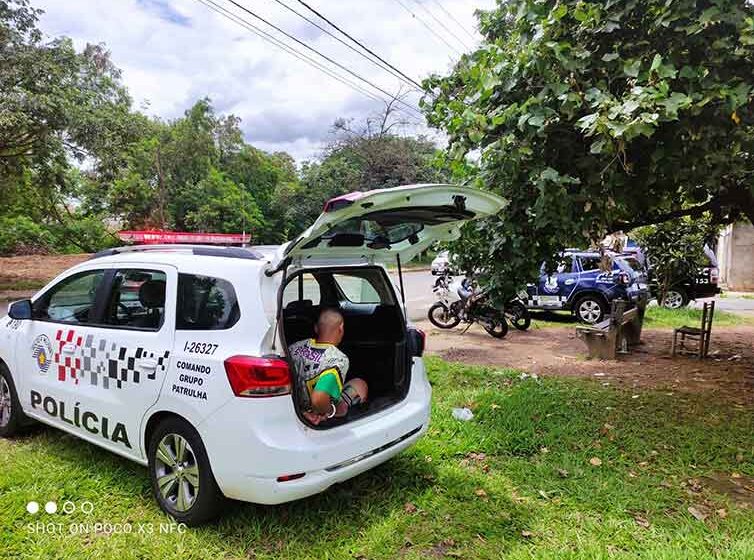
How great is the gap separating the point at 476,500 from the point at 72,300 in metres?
3.22

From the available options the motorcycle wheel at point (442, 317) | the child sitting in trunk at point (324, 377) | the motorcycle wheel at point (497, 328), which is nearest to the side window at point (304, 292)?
the child sitting in trunk at point (324, 377)

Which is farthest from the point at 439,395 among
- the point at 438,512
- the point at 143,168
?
the point at 143,168

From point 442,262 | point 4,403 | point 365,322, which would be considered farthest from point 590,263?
point 4,403

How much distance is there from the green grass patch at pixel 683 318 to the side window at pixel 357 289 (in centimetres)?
886

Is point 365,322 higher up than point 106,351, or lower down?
higher up

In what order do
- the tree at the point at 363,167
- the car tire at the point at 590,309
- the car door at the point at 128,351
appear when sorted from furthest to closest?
the tree at the point at 363,167
the car tire at the point at 590,309
the car door at the point at 128,351

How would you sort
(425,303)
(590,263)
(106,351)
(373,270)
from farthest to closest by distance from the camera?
(425,303)
(590,263)
(373,270)
(106,351)

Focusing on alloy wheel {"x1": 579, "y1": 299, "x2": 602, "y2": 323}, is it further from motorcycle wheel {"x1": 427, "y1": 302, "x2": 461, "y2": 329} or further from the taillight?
the taillight

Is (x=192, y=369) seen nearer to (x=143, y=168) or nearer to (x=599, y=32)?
(x=599, y=32)

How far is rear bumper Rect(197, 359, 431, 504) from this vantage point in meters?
2.59

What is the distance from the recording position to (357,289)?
4.03 metres

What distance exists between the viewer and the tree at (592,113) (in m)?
3.28

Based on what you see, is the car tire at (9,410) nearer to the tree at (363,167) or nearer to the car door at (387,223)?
the car door at (387,223)

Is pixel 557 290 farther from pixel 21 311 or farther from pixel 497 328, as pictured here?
pixel 21 311
